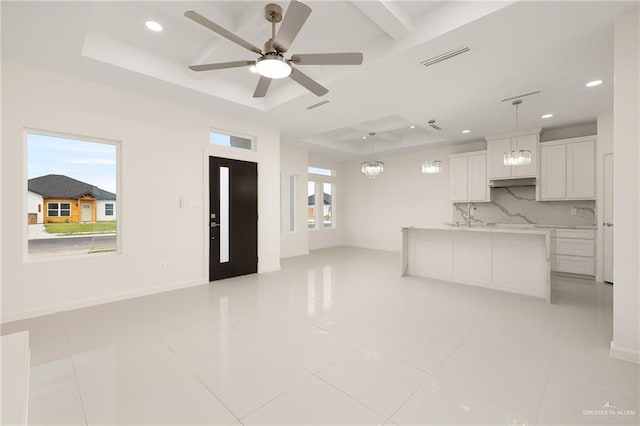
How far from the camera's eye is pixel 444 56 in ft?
9.96

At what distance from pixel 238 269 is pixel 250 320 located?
2.20m

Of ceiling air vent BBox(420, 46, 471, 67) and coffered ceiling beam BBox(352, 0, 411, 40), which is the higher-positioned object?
coffered ceiling beam BBox(352, 0, 411, 40)

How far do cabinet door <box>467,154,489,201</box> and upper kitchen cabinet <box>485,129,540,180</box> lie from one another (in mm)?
131

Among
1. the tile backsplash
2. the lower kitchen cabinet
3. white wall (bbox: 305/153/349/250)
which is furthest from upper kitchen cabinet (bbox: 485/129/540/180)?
white wall (bbox: 305/153/349/250)

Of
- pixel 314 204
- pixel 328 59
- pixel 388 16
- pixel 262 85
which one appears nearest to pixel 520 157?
pixel 388 16

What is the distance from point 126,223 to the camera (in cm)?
393

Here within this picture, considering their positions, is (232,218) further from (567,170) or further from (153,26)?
(567,170)

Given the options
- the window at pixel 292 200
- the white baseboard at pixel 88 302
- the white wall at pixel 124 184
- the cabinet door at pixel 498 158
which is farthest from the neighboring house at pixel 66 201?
the cabinet door at pixel 498 158

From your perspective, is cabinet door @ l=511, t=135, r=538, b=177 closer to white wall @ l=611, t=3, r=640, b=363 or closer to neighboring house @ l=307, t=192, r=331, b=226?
white wall @ l=611, t=3, r=640, b=363

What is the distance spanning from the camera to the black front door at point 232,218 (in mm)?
4910

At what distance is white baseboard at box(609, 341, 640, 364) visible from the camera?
2266 millimetres

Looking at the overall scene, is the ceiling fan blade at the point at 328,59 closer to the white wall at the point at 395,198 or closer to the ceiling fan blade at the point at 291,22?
the ceiling fan blade at the point at 291,22

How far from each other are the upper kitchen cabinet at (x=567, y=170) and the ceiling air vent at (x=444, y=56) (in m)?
4.02

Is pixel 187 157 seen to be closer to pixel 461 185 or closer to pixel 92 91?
pixel 92 91
